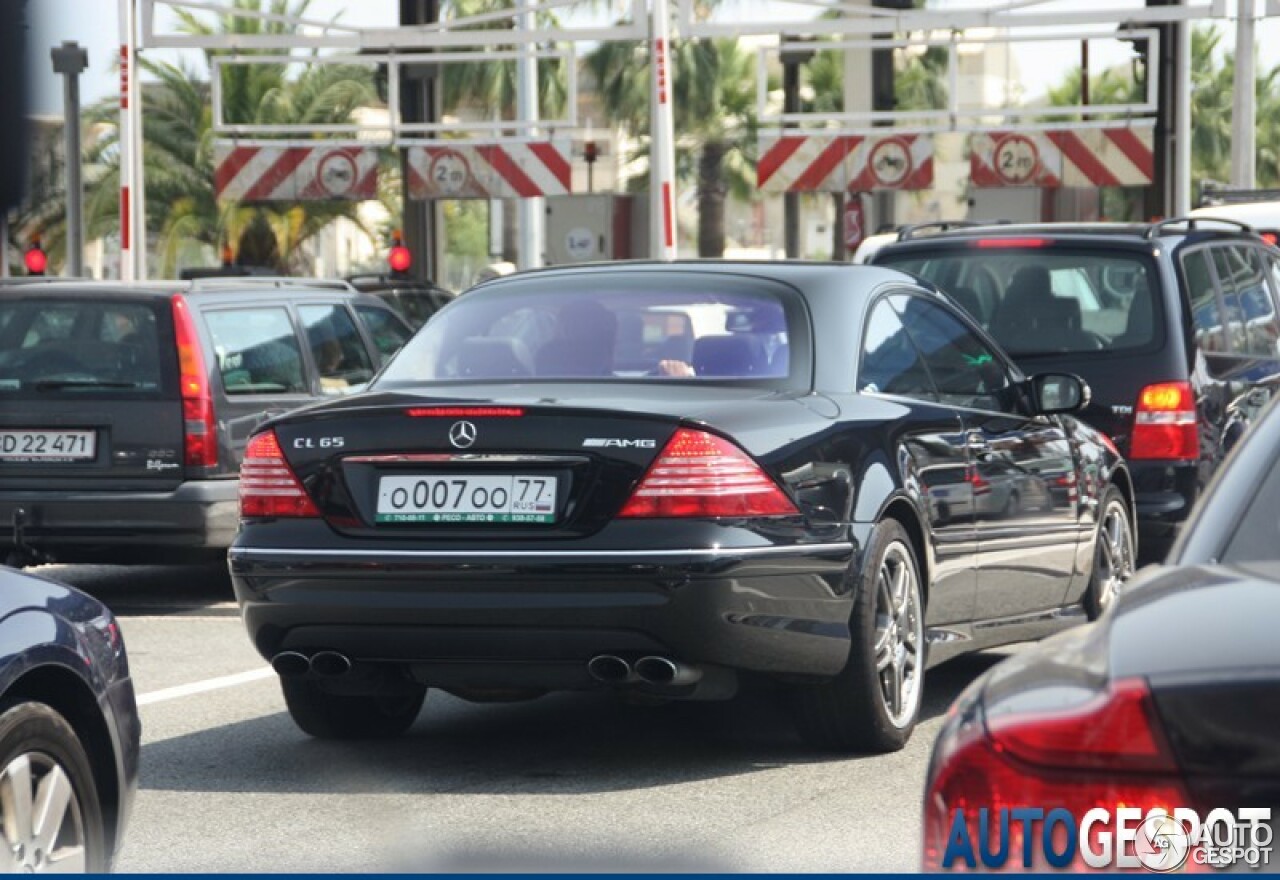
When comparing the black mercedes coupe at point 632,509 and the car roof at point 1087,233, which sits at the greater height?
the car roof at point 1087,233

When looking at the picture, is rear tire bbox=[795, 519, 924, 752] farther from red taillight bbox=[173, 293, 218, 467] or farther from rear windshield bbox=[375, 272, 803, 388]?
red taillight bbox=[173, 293, 218, 467]

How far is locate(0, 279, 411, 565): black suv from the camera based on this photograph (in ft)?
38.1

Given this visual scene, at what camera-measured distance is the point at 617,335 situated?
7.74 m

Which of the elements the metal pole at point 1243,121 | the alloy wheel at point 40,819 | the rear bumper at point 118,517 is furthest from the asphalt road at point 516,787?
the metal pole at point 1243,121

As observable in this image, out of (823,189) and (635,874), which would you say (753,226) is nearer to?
(823,189)

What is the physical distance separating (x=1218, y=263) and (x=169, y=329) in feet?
16.0

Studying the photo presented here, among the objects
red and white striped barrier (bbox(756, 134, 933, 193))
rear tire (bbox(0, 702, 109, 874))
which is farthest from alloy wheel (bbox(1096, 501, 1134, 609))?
red and white striped barrier (bbox(756, 134, 933, 193))

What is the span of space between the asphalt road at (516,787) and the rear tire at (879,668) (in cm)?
8

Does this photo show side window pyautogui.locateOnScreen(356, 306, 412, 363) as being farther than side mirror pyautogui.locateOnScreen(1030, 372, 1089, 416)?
Yes

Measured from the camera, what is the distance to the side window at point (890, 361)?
7.86 meters

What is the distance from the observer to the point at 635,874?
2.89m

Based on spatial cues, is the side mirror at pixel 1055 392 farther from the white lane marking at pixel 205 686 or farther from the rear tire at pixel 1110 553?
the white lane marking at pixel 205 686

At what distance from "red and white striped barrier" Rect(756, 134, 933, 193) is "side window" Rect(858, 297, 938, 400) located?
62.9 ft

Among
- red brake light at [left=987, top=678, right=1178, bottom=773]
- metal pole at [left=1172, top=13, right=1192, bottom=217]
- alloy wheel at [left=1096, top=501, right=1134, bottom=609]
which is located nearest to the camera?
red brake light at [left=987, top=678, right=1178, bottom=773]
